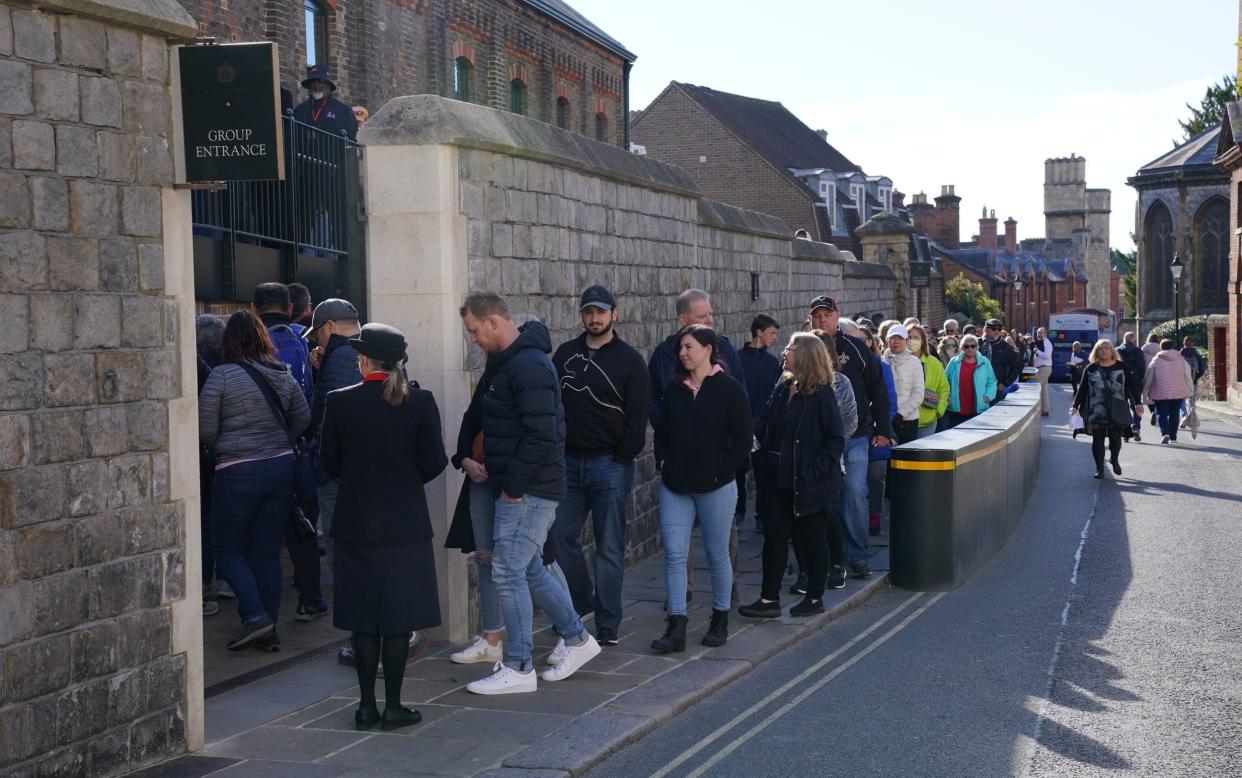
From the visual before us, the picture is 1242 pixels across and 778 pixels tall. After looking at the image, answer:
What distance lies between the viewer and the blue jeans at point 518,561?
22.4 ft

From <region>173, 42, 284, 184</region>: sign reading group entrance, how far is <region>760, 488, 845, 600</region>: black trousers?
4.03 m

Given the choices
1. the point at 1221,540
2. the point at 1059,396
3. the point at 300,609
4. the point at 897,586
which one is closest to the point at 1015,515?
the point at 1221,540

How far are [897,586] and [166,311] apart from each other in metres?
6.17

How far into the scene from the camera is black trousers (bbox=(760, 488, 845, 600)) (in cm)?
870

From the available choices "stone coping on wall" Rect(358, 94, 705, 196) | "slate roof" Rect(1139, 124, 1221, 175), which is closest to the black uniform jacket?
"stone coping on wall" Rect(358, 94, 705, 196)

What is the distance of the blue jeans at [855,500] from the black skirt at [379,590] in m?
4.77

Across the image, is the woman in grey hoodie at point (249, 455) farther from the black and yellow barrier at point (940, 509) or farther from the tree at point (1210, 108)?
the tree at point (1210, 108)

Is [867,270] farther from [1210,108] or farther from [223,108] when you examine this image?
[1210,108]

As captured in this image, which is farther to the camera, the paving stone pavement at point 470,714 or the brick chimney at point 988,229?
the brick chimney at point 988,229

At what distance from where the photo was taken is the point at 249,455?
298 inches

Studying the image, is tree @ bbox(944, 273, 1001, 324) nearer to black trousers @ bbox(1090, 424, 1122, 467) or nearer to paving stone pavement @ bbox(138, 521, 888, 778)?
black trousers @ bbox(1090, 424, 1122, 467)

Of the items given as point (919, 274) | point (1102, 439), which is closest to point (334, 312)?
point (1102, 439)

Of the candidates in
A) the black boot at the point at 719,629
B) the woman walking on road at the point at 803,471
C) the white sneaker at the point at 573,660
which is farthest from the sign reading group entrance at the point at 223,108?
the woman walking on road at the point at 803,471

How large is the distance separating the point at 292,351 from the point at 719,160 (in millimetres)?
42766
